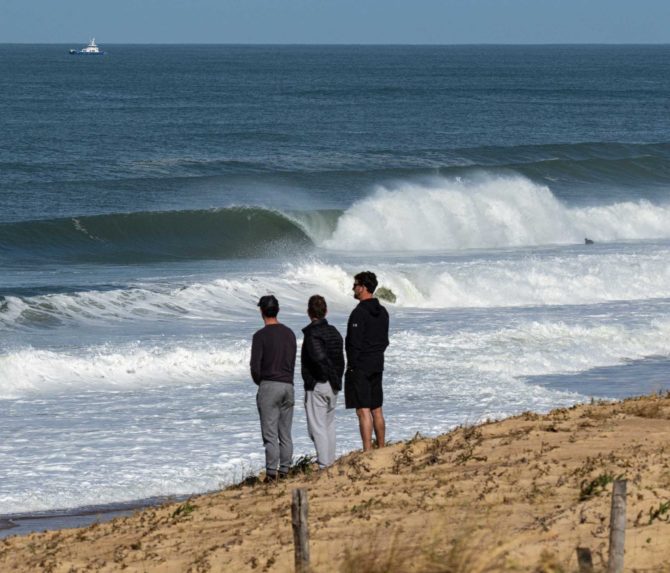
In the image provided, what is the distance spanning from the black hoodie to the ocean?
2.38 meters

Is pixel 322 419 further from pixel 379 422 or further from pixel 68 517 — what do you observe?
pixel 68 517

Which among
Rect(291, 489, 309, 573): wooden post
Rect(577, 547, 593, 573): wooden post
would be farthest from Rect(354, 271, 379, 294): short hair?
Rect(577, 547, 593, 573): wooden post

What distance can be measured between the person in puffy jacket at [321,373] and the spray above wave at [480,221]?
2223cm

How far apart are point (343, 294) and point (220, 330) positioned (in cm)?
516

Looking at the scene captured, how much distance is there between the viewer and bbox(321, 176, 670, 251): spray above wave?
32.2m

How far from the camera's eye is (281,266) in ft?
86.4

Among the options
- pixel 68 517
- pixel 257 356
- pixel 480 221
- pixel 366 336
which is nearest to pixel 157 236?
pixel 480 221

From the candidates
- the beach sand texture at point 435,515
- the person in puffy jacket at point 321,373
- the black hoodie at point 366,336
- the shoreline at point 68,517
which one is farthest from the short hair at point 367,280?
the shoreline at point 68,517

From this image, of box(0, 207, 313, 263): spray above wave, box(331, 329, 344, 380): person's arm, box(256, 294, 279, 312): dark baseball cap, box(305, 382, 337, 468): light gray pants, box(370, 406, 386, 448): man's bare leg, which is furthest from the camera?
box(0, 207, 313, 263): spray above wave

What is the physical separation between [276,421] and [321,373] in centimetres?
49

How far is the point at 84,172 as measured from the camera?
41.2m

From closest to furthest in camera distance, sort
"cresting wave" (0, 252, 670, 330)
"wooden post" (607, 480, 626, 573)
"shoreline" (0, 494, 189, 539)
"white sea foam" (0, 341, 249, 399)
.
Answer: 1. "wooden post" (607, 480, 626, 573)
2. "shoreline" (0, 494, 189, 539)
3. "white sea foam" (0, 341, 249, 399)
4. "cresting wave" (0, 252, 670, 330)

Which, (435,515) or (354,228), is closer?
(435,515)

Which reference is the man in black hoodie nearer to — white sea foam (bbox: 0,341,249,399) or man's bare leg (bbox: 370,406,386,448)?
man's bare leg (bbox: 370,406,386,448)
